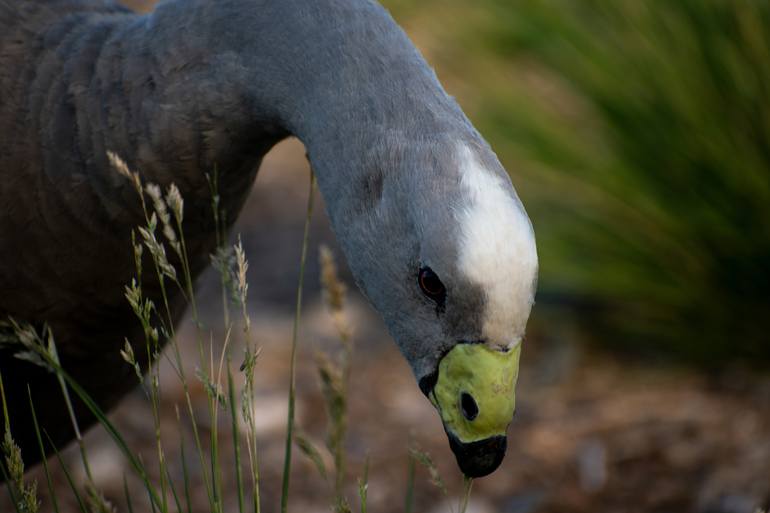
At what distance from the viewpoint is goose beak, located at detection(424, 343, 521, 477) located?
177cm

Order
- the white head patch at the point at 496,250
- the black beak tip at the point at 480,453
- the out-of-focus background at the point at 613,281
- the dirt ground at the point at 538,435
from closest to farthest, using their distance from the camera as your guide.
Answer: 1. the white head patch at the point at 496,250
2. the black beak tip at the point at 480,453
3. the dirt ground at the point at 538,435
4. the out-of-focus background at the point at 613,281

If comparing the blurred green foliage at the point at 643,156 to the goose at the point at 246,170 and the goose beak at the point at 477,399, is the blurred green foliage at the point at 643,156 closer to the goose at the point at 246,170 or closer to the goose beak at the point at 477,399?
the goose at the point at 246,170

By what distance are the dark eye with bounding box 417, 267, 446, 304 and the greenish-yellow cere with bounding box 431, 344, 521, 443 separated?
0.08m

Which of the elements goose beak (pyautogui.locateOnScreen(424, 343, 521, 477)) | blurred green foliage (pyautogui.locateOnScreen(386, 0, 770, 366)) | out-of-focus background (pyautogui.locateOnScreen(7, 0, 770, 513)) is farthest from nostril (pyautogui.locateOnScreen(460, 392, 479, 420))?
blurred green foliage (pyautogui.locateOnScreen(386, 0, 770, 366))

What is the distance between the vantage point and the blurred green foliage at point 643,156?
3.41 meters

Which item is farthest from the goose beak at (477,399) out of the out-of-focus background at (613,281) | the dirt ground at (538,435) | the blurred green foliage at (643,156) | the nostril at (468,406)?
the blurred green foliage at (643,156)

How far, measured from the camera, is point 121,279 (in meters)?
2.31

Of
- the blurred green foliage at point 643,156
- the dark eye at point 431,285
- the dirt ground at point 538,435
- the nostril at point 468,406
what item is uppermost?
the dark eye at point 431,285

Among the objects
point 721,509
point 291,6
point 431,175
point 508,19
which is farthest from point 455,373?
point 508,19

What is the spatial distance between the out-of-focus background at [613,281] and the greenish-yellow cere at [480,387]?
149cm

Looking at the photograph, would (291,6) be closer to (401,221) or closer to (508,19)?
(401,221)

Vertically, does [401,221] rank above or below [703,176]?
above

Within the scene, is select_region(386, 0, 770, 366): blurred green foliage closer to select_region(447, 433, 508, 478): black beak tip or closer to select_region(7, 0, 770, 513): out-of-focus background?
select_region(7, 0, 770, 513): out-of-focus background

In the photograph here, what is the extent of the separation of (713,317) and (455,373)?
1982mm
